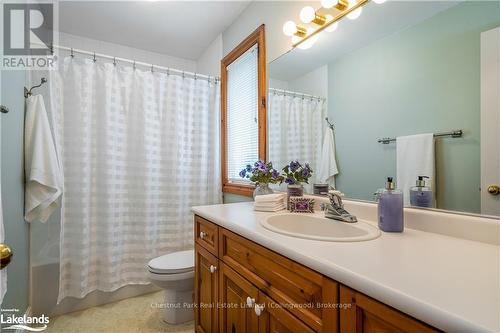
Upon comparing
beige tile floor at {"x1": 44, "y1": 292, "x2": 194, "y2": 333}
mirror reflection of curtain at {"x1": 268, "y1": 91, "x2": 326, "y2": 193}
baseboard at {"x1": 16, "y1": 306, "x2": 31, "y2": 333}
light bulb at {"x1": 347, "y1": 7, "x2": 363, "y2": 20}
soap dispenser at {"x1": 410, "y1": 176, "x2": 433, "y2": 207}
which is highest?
light bulb at {"x1": 347, "y1": 7, "x2": 363, "y2": 20}

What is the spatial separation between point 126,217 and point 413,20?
2242 mm

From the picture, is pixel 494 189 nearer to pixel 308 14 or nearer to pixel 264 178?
pixel 264 178

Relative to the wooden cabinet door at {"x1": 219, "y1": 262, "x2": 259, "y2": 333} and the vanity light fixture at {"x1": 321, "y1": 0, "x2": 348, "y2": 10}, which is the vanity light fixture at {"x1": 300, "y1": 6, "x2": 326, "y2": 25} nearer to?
the vanity light fixture at {"x1": 321, "y1": 0, "x2": 348, "y2": 10}

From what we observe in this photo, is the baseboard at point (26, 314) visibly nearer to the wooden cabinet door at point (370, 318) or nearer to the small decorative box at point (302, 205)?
the small decorative box at point (302, 205)

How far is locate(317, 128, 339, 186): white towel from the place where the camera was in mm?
1343

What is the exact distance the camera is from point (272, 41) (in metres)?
1.74

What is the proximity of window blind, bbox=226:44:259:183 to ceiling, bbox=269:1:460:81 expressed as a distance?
1.19 feet

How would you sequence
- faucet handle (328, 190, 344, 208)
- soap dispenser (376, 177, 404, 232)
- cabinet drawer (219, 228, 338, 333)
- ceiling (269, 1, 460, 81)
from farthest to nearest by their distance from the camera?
faucet handle (328, 190, 344, 208) < ceiling (269, 1, 460, 81) < soap dispenser (376, 177, 404, 232) < cabinet drawer (219, 228, 338, 333)

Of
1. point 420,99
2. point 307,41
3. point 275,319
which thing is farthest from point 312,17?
point 275,319

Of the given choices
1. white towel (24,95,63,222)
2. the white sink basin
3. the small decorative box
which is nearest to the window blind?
the small decorative box

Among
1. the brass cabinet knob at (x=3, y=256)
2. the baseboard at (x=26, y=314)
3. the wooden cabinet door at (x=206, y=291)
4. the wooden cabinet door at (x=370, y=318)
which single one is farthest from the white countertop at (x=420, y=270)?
the baseboard at (x=26, y=314)

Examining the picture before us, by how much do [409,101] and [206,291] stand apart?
1380 millimetres

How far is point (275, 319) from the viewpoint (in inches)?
32.2

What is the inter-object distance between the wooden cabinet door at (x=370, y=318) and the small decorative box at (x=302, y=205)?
73 centimetres
